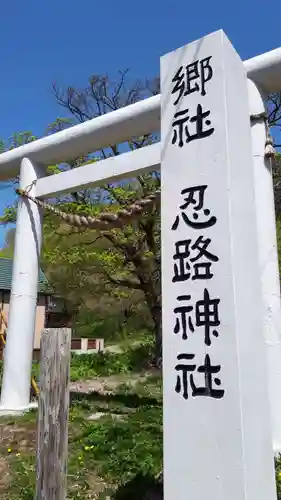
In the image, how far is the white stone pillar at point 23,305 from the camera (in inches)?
212

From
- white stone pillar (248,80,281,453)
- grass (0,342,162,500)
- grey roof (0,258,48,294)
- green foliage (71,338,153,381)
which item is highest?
grey roof (0,258,48,294)

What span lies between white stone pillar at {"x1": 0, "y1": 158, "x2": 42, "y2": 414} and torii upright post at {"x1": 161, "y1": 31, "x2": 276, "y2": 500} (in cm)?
347

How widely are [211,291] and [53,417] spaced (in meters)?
1.14

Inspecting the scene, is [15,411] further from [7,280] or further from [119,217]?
[7,280]

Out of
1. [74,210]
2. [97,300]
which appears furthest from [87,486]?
[97,300]

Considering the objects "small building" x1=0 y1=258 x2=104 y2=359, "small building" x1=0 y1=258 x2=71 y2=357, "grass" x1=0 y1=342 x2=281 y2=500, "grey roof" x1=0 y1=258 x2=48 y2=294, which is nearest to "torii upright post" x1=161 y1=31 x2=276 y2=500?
"grass" x1=0 y1=342 x2=281 y2=500

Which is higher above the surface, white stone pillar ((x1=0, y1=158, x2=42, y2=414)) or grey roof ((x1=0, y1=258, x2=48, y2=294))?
grey roof ((x1=0, y1=258, x2=48, y2=294))

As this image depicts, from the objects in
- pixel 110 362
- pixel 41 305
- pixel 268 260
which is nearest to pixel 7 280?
pixel 41 305

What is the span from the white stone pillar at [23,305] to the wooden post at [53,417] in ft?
10.8

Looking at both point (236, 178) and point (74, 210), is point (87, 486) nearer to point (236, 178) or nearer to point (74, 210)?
point (236, 178)

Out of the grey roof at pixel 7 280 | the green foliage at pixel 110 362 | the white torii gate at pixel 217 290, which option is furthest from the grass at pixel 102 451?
the grey roof at pixel 7 280

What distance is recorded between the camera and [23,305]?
5.60 meters

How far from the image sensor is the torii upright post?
2.23 metres

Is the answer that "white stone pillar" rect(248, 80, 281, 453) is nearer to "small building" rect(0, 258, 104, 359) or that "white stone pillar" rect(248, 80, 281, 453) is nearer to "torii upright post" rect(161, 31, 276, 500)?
"torii upright post" rect(161, 31, 276, 500)
